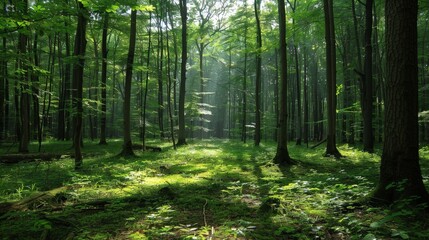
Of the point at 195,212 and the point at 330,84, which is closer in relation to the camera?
the point at 195,212

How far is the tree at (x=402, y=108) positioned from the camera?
150 inches

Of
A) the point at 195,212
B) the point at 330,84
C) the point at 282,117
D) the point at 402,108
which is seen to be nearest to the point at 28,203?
the point at 195,212

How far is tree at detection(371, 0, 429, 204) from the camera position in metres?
3.81

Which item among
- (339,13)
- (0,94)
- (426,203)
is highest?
(339,13)

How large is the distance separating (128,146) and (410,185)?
1075 centimetres

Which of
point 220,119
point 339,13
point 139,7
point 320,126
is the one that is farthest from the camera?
point 220,119

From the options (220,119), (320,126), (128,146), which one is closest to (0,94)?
(128,146)

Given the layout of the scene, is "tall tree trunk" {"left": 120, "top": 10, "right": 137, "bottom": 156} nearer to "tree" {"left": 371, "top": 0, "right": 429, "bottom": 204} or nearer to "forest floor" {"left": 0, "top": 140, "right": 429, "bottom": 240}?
"forest floor" {"left": 0, "top": 140, "right": 429, "bottom": 240}

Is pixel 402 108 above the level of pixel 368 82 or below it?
below

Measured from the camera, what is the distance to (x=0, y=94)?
785 inches

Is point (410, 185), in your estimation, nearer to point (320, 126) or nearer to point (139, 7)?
point (139, 7)

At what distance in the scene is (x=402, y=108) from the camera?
3.85 m

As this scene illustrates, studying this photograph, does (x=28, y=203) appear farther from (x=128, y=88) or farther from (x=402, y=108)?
(x=128, y=88)

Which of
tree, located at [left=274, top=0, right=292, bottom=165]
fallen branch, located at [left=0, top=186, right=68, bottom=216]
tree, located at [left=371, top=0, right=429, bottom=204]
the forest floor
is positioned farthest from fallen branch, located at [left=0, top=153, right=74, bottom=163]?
tree, located at [left=371, top=0, right=429, bottom=204]
